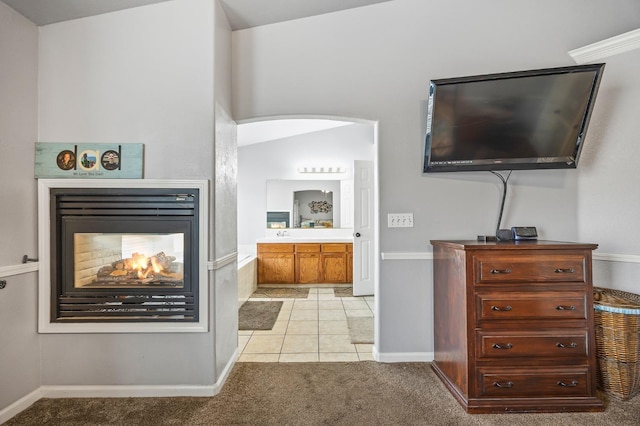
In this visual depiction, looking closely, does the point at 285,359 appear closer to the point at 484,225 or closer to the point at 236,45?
the point at 484,225

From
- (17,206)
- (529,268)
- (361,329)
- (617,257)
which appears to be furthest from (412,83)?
(17,206)

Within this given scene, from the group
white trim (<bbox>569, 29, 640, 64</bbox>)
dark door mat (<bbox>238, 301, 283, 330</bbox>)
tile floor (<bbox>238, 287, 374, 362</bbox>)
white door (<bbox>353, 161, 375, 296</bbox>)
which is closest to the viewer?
white trim (<bbox>569, 29, 640, 64</bbox>)

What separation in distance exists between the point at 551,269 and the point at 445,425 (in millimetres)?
1093

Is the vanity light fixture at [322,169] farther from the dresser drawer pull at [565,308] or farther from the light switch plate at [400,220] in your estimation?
the dresser drawer pull at [565,308]

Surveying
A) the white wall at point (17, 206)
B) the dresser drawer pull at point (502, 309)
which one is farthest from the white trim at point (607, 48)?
the white wall at point (17, 206)

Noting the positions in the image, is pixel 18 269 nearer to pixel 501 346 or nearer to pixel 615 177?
pixel 501 346

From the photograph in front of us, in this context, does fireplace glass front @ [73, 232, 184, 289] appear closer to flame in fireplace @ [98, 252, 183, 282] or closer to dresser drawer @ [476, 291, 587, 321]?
flame in fireplace @ [98, 252, 183, 282]

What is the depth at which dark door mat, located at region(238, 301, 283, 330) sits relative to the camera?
3167 millimetres

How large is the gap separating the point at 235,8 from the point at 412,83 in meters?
1.44

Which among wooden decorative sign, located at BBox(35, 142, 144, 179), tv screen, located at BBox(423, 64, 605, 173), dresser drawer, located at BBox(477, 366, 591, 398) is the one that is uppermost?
tv screen, located at BBox(423, 64, 605, 173)

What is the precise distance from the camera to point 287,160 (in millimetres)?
5422

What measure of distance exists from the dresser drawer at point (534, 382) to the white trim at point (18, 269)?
281cm

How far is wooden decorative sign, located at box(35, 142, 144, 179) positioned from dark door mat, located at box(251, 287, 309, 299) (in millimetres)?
2866

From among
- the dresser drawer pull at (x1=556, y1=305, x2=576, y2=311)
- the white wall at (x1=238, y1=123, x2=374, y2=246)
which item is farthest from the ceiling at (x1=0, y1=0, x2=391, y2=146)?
the white wall at (x1=238, y1=123, x2=374, y2=246)
